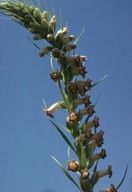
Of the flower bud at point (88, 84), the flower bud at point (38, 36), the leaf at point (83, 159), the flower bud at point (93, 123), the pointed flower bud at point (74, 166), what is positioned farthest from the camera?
the flower bud at point (38, 36)

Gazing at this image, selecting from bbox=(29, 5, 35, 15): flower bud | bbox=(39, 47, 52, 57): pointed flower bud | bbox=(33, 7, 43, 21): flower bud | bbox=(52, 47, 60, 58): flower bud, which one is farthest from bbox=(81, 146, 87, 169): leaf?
bbox=(29, 5, 35, 15): flower bud

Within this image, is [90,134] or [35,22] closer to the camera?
[90,134]

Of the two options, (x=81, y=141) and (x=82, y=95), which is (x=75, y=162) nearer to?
(x=81, y=141)

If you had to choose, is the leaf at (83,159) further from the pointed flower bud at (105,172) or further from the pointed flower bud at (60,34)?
the pointed flower bud at (60,34)

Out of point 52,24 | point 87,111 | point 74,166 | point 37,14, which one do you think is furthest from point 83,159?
point 37,14

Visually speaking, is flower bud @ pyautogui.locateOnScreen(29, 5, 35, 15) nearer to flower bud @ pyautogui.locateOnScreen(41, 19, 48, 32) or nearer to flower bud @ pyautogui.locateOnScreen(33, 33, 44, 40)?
flower bud @ pyautogui.locateOnScreen(41, 19, 48, 32)

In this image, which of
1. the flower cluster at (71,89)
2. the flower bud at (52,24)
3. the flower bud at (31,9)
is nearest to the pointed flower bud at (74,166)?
the flower cluster at (71,89)

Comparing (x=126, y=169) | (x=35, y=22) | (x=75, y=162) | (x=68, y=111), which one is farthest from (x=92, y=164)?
(x=35, y=22)

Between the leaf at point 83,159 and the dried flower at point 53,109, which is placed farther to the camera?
the dried flower at point 53,109
